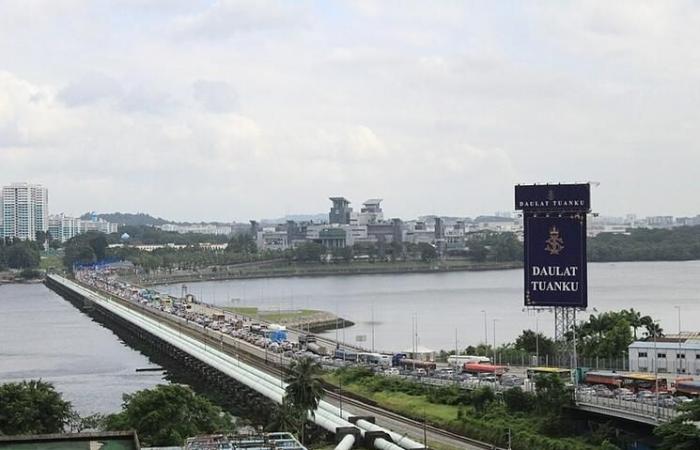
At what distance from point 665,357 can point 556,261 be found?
4998 mm

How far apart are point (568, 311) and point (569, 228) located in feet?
8.98

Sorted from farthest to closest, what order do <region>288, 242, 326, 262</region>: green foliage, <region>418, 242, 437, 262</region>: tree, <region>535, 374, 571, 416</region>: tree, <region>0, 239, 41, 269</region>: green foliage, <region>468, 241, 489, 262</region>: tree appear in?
1. <region>468, 241, 489, 262</region>: tree
2. <region>418, 242, 437, 262</region>: tree
3. <region>288, 242, 326, 262</region>: green foliage
4. <region>0, 239, 41, 269</region>: green foliage
5. <region>535, 374, 571, 416</region>: tree

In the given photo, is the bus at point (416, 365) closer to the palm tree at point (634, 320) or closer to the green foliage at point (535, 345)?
the green foliage at point (535, 345)

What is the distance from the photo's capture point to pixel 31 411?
92.6ft

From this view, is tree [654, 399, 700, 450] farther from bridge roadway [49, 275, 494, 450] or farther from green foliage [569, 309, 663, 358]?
green foliage [569, 309, 663, 358]

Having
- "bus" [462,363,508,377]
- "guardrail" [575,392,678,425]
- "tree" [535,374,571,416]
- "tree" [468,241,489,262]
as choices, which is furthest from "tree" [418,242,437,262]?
"guardrail" [575,392,678,425]

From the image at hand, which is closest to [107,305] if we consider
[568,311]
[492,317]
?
[492,317]

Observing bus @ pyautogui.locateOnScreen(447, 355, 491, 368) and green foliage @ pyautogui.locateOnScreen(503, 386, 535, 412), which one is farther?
bus @ pyautogui.locateOnScreen(447, 355, 491, 368)

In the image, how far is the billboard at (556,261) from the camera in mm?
32844

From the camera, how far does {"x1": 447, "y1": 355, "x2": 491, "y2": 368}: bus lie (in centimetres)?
4062

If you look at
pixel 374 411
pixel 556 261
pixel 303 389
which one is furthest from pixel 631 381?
pixel 303 389

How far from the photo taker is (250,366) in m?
44.0

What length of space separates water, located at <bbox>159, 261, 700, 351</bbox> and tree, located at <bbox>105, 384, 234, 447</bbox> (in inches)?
1023

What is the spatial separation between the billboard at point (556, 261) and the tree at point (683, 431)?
352 inches
